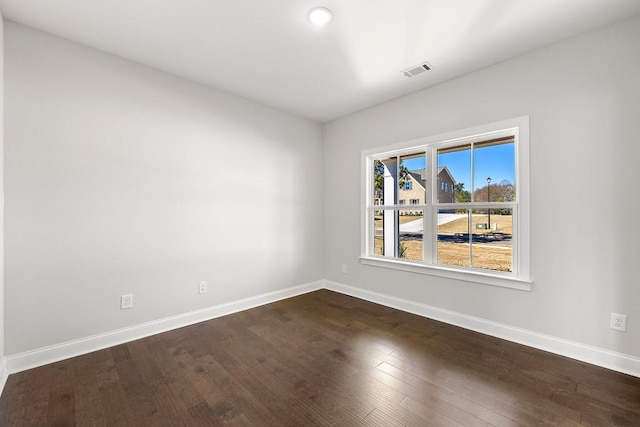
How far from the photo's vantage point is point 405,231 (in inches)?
146

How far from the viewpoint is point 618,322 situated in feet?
7.13

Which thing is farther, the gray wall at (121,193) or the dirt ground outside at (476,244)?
the dirt ground outside at (476,244)

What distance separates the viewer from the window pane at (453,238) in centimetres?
311

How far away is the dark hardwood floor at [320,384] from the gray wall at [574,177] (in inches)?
13.9

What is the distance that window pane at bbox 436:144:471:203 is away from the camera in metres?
3.11

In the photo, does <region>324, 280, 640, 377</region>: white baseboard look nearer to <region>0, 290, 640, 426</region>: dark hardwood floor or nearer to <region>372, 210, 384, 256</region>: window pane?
<region>0, 290, 640, 426</region>: dark hardwood floor

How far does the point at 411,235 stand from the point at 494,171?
118 cm

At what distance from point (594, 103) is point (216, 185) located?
141 inches

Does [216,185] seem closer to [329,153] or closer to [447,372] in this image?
[329,153]

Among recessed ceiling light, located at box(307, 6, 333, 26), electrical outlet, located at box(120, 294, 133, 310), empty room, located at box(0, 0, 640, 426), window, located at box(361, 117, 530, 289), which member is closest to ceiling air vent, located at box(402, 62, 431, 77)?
empty room, located at box(0, 0, 640, 426)

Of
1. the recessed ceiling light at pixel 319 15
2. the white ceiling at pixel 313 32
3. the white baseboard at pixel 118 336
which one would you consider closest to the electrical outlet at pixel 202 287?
the white baseboard at pixel 118 336

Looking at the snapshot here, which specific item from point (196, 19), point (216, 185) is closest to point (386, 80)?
point (196, 19)

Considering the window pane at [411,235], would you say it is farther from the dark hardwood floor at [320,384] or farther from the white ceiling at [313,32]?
the white ceiling at [313,32]

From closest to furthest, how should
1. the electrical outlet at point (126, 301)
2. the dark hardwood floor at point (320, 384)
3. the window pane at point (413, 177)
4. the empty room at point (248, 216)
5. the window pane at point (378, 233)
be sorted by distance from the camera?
the dark hardwood floor at point (320, 384)
the empty room at point (248, 216)
the electrical outlet at point (126, 301)
the window pane at point (413, 177)
the window pane at point (378, 233)
